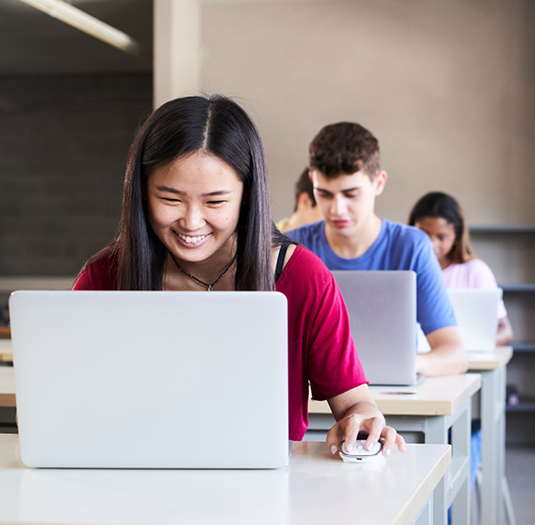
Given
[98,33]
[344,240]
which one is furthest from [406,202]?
[344,240]

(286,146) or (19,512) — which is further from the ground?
(286,146)

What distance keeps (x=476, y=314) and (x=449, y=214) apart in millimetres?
1055

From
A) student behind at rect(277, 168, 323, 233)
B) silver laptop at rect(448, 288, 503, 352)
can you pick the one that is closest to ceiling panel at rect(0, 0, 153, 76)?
student behind at rect(277, 168, 323, 233)

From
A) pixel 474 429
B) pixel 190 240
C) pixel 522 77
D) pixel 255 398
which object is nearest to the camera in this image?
pixel 255 398

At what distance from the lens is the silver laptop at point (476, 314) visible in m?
2.44

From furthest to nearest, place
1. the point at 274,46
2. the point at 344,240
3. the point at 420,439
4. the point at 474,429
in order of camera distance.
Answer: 1. the point at 274,46
2. the point at 474,429
3. the point at 344,240
4. the point at 420,439

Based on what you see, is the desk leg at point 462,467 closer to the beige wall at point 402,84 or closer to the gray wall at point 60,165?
the beige wall at point 402,84

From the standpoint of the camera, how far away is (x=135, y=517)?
73 centimetres

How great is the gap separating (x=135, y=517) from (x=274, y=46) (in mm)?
4644

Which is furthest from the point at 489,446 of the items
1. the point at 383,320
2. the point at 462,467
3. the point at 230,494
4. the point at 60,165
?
the point at 60,165

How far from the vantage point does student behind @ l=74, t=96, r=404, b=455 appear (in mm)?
1144

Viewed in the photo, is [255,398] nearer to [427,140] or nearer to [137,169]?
[137,169]

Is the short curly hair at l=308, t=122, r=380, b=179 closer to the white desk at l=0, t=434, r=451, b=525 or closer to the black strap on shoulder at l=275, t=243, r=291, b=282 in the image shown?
the black strap on shoulder at l=275, t=243, r=291, b=282

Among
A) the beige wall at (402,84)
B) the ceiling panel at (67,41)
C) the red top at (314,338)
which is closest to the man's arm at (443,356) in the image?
the red top at (314,338)
